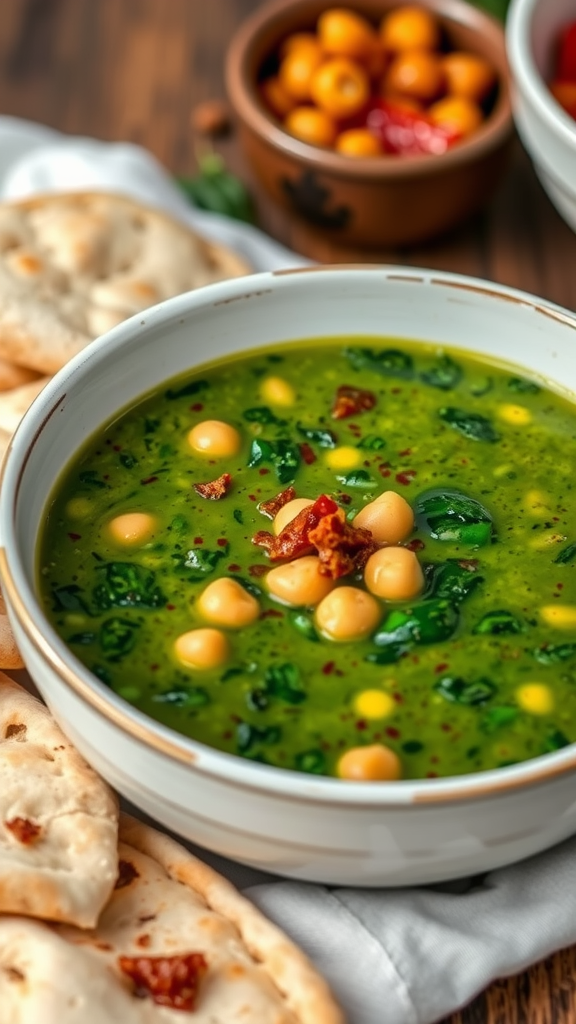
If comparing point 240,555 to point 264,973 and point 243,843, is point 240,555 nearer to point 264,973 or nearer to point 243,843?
point 243,843

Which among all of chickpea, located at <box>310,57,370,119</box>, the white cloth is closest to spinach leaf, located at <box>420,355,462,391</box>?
the white cloth

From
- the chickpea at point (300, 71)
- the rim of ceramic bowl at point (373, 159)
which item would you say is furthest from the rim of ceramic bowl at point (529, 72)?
the chickpea at point (300, 71)

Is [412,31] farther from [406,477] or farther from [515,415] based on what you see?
[406,477]

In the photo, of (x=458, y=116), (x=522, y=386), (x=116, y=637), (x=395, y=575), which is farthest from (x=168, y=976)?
(x=458, y=116)

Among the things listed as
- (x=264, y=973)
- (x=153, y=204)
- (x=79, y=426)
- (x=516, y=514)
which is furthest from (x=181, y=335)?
(x=264, y=973)

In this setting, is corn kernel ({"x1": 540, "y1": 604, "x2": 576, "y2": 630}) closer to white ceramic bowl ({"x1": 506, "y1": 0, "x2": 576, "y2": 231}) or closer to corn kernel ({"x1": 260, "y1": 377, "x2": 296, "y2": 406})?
corn kernel ({"x1": 260, "y1": 377, "x2": 296, "y2": 406})
